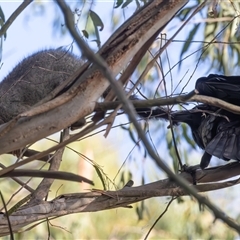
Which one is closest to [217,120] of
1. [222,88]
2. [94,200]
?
[222,88]

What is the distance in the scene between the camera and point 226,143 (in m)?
1.92

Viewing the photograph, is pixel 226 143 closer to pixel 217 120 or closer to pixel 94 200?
pixel 217 120

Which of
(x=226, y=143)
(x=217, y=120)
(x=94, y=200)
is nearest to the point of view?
(x=94, y=200)

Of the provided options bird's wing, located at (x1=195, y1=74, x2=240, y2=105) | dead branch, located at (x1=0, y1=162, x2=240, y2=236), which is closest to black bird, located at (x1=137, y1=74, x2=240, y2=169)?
bird's wing, located at (x1=195, y1=74, x2=240, y2=105)

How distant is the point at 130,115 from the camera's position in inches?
25.4

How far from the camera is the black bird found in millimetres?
1893

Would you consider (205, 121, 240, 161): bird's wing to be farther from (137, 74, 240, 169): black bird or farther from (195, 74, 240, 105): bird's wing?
(195, 74, 240, 105): bird's wing

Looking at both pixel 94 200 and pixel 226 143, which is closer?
pixel 94 200

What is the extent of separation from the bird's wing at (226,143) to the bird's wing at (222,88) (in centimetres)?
10

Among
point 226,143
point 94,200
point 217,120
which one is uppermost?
point 217,120

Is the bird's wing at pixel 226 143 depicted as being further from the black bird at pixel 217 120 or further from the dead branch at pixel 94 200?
the dead branch at pixel 94 200

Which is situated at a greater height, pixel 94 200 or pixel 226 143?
pixel 226 143

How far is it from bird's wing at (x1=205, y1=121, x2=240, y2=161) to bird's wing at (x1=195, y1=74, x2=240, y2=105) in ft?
0.33

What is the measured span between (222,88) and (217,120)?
15cm
